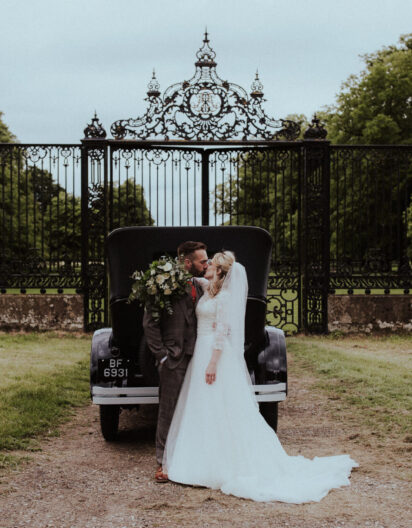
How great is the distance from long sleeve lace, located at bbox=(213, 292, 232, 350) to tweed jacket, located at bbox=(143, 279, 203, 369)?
0.81 feet

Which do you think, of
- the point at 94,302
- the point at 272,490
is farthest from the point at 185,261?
the point at 94,302

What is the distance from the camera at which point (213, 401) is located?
205 inches

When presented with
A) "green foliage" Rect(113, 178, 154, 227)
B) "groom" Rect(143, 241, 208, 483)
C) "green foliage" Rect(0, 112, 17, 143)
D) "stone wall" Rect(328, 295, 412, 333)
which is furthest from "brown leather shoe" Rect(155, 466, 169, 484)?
"green foliage" Rect(0, 112, 17, 143)

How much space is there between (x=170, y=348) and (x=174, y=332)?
13cm

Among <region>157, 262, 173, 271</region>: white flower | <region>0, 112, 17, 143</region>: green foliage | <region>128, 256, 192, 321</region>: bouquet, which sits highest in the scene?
<region>0, 112, 17, 143</region>: green foliage

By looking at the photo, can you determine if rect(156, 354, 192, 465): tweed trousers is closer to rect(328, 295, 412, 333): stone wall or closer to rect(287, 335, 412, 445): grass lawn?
rect(287, 335, 412, 445): grass lawn

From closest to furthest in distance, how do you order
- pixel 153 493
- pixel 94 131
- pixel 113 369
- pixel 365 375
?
pixel 153 493 → pixel 113 369 → pixel 365 375 → pixel 94 131

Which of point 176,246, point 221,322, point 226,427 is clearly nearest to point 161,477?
point 226,427

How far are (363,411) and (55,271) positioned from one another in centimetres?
732

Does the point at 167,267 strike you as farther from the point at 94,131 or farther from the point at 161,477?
the point at 94,131

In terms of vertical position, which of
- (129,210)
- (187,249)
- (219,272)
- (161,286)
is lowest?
(161,286)

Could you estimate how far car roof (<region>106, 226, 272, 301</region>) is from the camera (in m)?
5.91

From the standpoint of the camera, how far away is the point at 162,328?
5.39 meters

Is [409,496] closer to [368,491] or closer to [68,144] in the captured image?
[368,491]
